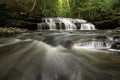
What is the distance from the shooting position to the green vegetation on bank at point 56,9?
44.2ft

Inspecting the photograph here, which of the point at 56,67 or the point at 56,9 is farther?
the point at 56,9

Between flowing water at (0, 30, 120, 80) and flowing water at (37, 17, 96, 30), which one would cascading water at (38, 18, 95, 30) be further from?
flowing water at (0, 30, 120, 80)

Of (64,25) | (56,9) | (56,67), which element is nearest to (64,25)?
(64,25)

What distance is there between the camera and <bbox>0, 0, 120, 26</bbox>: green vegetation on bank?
13.5 m

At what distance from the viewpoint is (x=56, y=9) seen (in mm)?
22672

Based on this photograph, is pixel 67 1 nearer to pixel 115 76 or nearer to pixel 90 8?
pixel 90 8

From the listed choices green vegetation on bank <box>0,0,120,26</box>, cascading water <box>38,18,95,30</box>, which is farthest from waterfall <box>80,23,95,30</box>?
green vegetation on bank <box>0,0,120,26</box>

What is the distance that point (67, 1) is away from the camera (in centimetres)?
2355

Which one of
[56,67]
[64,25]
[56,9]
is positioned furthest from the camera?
[56,9]

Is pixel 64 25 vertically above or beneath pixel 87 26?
above

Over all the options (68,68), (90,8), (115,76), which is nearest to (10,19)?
(90,8)

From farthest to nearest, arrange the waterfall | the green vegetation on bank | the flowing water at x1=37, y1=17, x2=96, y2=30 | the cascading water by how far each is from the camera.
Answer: the waterfall < the cascading water < the flowing water at x1=37, y1=17, x2=96, y2=30 < the green vegetation on bank

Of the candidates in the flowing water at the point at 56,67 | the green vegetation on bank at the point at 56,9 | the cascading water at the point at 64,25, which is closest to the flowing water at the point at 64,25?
the cascading water at the point at 64,25

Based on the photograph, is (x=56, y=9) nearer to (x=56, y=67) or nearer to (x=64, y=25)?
(x=64, y=25)
